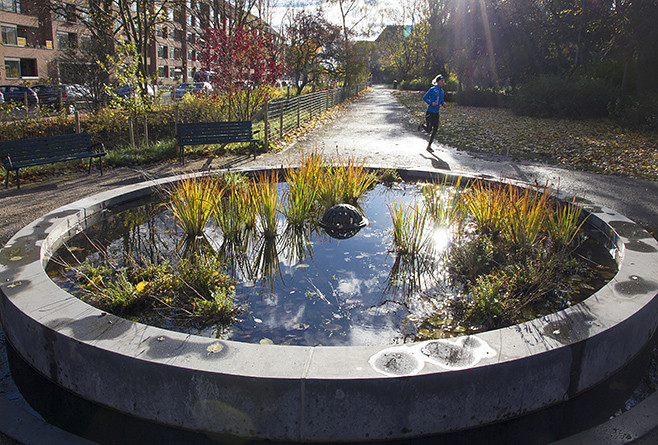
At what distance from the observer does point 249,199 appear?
5.61 metres

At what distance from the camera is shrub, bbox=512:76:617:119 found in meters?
22.0

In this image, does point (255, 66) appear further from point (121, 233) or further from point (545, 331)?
point (545, 331)

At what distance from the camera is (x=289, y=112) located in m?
17.6

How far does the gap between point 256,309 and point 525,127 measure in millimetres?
17712

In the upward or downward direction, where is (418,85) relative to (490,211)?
upward

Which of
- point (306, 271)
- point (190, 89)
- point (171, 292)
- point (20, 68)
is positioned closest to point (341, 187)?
point (306, 271)

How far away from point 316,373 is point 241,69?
42.3 feet

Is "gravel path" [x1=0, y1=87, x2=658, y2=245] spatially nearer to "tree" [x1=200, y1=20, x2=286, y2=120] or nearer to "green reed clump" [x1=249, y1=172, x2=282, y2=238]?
"green reed clump" [x1=249, y1=172, x2=282, y2=238]

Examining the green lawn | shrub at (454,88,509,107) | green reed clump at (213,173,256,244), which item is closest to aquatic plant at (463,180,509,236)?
green reed clump at (213,173,256,244)

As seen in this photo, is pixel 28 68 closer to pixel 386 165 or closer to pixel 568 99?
pixel 568 99

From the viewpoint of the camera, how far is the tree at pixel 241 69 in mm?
13984

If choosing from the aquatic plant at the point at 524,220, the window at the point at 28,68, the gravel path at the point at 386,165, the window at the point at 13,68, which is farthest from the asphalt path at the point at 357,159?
the window at the point at 28,68

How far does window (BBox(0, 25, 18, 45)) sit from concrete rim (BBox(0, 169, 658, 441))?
4820 centimetres

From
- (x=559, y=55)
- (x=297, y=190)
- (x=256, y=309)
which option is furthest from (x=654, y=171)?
(x=559, y=55)
